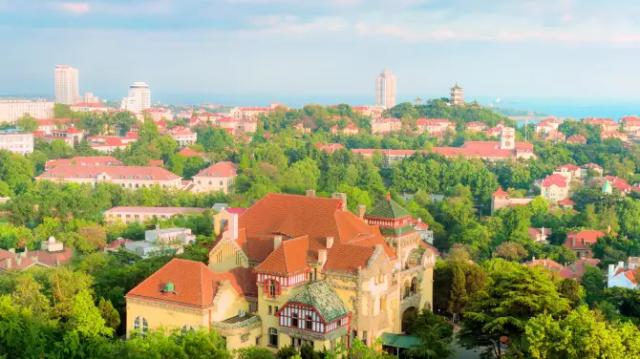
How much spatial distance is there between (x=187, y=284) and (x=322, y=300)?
4.83 m

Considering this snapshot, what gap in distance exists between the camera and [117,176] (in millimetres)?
76688

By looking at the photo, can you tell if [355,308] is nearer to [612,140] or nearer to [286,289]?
[286,289]

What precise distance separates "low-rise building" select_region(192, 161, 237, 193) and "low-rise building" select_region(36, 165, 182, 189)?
1.84m

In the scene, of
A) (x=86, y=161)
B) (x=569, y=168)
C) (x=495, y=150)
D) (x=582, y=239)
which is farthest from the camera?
(x=495, y=150)

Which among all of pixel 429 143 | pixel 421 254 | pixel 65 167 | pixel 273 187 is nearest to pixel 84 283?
pixel 421 254

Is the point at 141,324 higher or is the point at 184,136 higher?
the point at 184,136

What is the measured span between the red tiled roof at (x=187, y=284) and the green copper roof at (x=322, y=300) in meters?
2.86

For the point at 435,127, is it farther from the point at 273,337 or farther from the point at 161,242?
the point at 273,337

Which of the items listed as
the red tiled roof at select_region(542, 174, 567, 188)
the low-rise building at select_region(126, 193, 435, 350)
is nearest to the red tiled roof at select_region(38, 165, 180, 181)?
the red tiled roof at select_region(542, 174, 567, 188)

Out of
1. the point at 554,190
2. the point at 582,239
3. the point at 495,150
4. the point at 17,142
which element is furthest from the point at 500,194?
the point at 17,142

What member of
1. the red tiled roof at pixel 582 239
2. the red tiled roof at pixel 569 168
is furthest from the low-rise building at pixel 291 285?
the red tiled roof at pixel 569 168

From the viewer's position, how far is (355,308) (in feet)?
94.4

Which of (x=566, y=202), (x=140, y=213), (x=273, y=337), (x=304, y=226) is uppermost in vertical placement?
(x=304, y=226)

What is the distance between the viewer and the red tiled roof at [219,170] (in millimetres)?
76750
